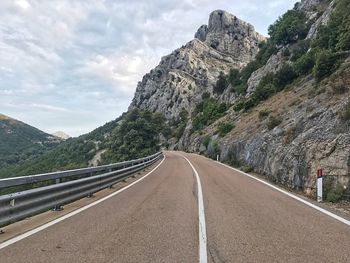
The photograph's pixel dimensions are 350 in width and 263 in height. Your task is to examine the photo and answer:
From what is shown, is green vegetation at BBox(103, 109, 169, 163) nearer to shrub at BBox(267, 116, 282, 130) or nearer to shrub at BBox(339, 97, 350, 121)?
shrub at BBox(267, 116, 282, 130)

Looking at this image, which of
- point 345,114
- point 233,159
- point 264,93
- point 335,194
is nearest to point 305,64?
point 264,93

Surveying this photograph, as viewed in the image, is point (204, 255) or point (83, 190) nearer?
point (204, 255)

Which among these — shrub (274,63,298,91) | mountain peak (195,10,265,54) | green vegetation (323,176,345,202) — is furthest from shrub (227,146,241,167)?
mountain peak (195,10,265,54)

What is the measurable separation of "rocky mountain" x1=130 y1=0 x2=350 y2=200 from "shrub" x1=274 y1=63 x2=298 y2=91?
122 millimetres

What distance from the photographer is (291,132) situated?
20.1 metres

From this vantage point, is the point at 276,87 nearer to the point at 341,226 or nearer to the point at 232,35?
the point at 341,226

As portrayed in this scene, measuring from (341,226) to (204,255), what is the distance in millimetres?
3716

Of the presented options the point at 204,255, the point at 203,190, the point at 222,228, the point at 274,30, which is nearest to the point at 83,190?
the point at 203,190

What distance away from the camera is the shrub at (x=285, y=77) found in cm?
4550

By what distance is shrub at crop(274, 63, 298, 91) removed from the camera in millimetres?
45500

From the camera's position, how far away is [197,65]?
15138cm

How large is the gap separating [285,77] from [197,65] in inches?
4225

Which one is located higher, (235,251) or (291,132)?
(291,132)

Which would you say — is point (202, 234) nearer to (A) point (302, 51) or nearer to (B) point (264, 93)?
(B) point (264, 93)
